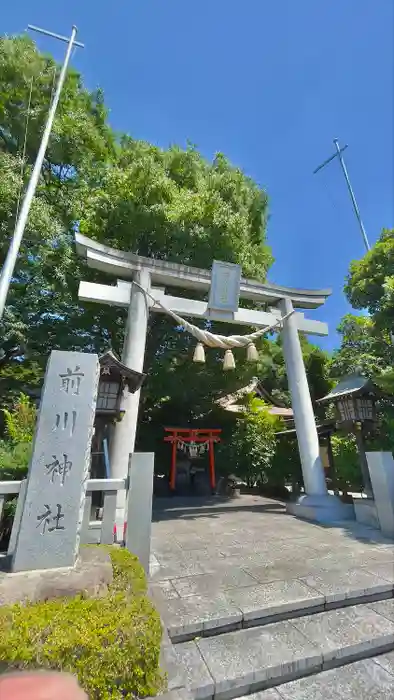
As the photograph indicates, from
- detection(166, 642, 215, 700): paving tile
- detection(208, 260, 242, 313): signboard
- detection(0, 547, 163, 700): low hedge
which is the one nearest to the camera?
detection(0, 547, 163, 700): low hedge

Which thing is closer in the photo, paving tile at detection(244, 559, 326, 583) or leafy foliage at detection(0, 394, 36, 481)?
paving tile at detection(244, 559, 326, 583)

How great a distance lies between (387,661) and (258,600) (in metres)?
1.10

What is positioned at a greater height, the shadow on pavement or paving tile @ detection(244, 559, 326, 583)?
the shadow on pavement

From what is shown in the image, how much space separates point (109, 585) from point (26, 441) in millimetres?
3380

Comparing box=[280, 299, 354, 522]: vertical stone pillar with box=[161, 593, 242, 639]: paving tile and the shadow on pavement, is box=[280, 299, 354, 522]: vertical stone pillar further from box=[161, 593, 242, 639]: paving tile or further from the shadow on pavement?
box=[161, 593, 242, 639]: paving tile

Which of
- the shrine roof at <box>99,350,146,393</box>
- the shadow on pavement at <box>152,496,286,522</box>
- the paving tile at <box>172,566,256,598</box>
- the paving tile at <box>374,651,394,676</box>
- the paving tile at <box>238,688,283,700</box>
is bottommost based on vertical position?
the paving tile at <box>238,688,283,700</box>

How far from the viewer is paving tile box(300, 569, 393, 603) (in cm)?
324

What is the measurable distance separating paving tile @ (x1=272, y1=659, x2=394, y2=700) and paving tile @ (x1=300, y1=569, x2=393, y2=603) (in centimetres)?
70

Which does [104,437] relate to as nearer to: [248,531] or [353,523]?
[248,531]

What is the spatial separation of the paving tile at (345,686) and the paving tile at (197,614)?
0.57 m

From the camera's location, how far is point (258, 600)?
10.1 feet

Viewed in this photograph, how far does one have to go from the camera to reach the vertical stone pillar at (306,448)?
22.8 ft

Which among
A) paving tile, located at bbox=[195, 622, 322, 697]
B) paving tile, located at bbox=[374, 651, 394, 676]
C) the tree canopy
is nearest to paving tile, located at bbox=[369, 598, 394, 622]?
paving tile, located at bbox=[374, 651, 394, 676]

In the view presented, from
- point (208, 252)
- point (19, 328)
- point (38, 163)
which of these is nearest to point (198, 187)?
point (208, 252)
